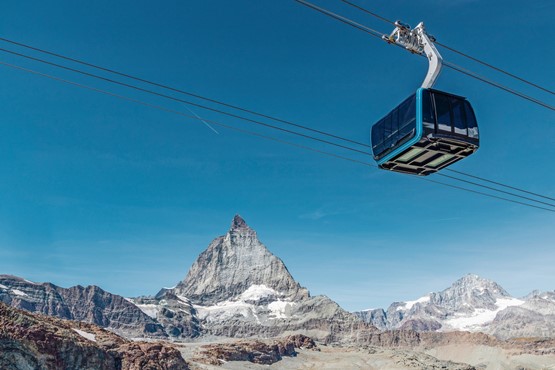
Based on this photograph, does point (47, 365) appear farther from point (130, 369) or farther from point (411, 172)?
point (411, 172)

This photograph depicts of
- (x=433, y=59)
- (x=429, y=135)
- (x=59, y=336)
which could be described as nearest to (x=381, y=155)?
(x=429, y=135)

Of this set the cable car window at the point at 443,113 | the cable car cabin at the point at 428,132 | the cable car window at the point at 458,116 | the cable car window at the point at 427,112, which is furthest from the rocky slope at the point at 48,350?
Result: the cable car window at the point at 458,116

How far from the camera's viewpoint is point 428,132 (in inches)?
1098

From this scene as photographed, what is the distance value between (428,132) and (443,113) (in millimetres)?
1627

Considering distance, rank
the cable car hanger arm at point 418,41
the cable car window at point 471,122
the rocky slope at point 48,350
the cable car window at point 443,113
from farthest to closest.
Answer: the rocky slope at point 48,350 → the cable car window at point 471,122 → the cable car window at point 443,113 → the cable car hanger arm at point 418,41

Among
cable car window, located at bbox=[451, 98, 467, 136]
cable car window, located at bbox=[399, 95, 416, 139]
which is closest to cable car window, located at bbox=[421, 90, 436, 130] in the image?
cable car window, located at bbox=[399, 95, 416, 139]

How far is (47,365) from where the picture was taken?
113312 millimetres

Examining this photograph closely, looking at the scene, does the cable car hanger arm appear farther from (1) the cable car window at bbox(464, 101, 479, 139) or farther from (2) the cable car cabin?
(1) the cable car window at bbox(464, 101, 479, 139)

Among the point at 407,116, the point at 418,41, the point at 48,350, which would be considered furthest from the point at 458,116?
the point at 48,350

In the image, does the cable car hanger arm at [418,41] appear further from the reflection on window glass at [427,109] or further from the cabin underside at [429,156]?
the cabin underside at [429,156]

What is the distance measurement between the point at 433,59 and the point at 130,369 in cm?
14563

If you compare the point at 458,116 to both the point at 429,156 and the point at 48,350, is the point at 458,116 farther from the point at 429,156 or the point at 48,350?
the point at 48,350

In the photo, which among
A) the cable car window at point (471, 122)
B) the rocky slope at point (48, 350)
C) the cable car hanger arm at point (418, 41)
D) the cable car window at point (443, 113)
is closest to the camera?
the cable car hanger arm at point (418, 41)

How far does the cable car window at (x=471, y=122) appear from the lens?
29219mm
